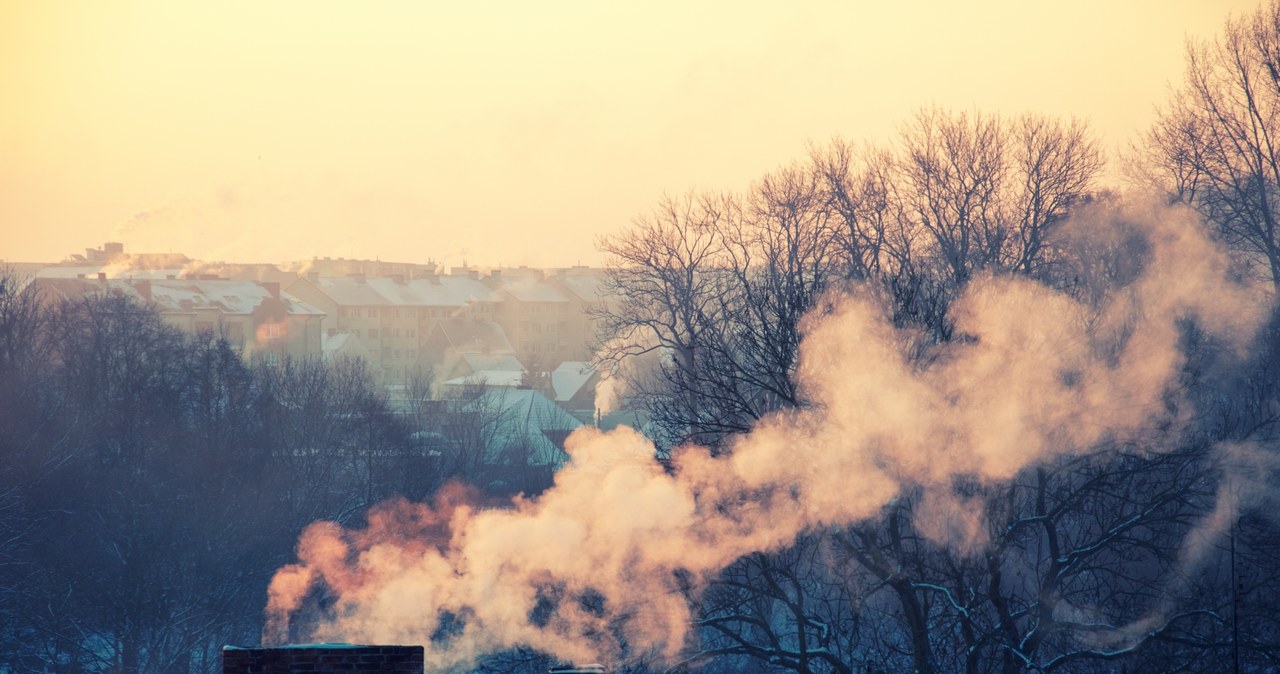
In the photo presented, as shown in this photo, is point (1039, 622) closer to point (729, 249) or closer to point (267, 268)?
point (729, 249)

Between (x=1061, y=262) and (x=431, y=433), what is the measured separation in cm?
2470

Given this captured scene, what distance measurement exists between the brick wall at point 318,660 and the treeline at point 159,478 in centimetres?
1890

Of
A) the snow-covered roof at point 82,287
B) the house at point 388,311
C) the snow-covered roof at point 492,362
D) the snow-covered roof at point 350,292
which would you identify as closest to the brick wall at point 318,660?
the snow-covered roof at point 82,287

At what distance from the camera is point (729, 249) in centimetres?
3478

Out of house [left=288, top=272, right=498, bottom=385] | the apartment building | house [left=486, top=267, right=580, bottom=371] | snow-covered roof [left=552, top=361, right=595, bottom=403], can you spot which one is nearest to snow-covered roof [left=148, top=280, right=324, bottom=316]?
the apartment building

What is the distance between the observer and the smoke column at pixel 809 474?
1383 cm

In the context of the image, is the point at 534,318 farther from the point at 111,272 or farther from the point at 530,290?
the point at 111,272

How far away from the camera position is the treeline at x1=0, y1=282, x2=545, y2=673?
27312 mm

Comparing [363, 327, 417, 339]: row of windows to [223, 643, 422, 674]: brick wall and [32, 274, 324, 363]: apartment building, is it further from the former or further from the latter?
[223, 643, 422, 674]: brick wall

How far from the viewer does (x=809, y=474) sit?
13969 millimetres

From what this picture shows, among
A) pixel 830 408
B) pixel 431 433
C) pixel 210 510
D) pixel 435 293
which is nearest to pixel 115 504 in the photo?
pixel 210 510

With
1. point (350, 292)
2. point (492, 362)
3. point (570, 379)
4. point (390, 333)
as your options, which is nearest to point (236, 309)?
point (492, 362)

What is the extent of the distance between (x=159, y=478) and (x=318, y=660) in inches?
1025

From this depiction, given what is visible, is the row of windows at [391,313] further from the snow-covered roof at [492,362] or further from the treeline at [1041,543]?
the treeline at [1041,543]
